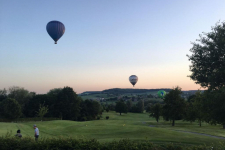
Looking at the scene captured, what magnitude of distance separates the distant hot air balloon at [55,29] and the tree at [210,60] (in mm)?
30506

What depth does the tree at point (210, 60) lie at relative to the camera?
60.0 ft

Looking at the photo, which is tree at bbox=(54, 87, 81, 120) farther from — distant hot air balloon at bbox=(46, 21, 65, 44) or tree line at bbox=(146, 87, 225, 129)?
distant hot air balloon at bbox=(46, 21, 65, 44)

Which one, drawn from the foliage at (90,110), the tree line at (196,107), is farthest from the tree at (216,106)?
the foliage at (90,110)

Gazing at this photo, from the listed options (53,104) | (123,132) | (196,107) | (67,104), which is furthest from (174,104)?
(53,104)

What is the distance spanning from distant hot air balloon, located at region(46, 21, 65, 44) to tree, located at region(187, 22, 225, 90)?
30.5 meters

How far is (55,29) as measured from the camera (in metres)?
41.6

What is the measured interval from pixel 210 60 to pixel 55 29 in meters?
33.4

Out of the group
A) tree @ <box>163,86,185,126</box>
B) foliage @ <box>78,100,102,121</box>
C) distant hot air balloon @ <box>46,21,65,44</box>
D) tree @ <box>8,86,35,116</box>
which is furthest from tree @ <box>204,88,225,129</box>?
tree @ <box>8,86,35,116</box>

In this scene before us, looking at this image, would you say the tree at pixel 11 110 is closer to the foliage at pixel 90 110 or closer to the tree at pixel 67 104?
the tree at pixel 67 104

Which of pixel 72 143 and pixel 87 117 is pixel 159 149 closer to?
pixel 72 143

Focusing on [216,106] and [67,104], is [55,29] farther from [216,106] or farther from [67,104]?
[67,104]

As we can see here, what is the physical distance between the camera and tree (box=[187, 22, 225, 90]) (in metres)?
18.3

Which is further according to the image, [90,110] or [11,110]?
[90,110]

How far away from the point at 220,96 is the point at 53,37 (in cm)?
3664
